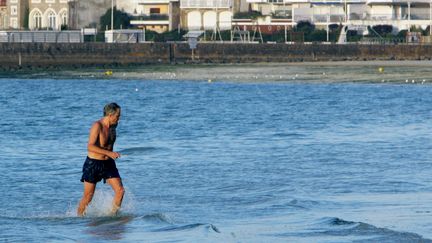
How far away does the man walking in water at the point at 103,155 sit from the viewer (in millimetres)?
15203

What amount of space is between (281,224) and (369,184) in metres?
3.94

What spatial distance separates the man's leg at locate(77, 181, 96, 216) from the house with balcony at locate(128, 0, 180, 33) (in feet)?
284

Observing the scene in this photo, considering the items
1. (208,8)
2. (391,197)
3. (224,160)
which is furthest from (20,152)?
(208,8)

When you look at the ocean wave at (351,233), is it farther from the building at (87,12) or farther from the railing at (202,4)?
the railing at (202,4)

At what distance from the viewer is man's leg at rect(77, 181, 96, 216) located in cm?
1584

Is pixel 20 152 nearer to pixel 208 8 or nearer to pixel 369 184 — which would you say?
pixel 369 184

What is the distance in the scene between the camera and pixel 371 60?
263 feet

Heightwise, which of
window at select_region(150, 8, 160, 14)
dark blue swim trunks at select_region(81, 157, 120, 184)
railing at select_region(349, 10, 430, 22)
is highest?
window at select_region(150, 8, 160, 14)

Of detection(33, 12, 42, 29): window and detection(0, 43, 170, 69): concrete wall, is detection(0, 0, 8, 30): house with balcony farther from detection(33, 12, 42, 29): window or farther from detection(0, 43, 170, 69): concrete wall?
detection(0, 43, 170, 69): concrete wall

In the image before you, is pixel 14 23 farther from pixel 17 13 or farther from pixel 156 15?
pixel 156 15

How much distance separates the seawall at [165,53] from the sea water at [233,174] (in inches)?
1516

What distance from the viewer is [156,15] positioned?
106 meters

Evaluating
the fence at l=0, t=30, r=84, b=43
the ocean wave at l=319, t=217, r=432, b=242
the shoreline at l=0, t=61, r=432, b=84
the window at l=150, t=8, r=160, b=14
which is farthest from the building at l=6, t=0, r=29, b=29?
the ocean wave at l=319, t=217, r=432, b=242

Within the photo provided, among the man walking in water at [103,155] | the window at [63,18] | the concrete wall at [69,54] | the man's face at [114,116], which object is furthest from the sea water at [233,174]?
the window at [63,18]
